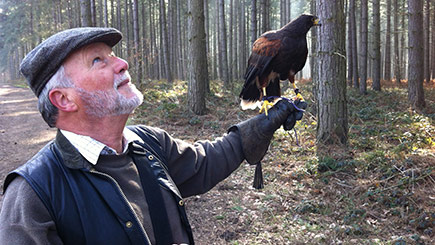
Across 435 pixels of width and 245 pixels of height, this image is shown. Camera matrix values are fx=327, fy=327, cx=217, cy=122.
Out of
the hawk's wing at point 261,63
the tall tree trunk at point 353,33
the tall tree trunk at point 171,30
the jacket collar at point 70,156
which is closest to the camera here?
the jacket collar at point 70,156

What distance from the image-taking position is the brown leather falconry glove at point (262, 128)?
8.50 ft

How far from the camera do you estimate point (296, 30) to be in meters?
3.46

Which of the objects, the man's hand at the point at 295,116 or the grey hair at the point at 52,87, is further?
the man's hand at the point at 295,116

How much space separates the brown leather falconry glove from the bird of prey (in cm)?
67

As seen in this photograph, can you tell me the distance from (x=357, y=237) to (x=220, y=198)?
2184mm

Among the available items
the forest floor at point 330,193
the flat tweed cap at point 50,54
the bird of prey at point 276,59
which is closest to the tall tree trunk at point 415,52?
the forest floor at point 330,193

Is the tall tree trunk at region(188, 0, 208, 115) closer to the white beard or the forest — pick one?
the forest

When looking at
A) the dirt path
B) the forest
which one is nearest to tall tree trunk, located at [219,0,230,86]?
the forest

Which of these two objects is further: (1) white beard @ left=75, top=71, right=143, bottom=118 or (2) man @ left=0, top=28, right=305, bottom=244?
(1) white beard @ left=75, top=71, right=143, bottom=118

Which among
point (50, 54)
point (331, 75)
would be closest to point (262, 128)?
point (50, 54)

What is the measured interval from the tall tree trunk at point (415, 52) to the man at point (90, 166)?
11237 mm

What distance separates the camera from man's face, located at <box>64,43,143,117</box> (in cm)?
188

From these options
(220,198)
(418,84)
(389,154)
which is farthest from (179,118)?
(418,84)

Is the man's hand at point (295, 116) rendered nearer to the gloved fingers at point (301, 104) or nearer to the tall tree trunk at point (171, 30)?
the gloved fingers at point (301, 104)
